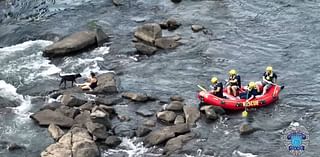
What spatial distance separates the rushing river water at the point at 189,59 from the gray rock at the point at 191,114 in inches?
11.6

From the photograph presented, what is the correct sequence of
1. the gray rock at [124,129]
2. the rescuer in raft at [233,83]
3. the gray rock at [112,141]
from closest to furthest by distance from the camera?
1. the gray rock at [112,141]
2. the gray rock at [124,129]
3. the rescuer in raft at [233,83]

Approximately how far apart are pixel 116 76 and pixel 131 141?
623cm

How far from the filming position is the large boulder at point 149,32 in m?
29.9


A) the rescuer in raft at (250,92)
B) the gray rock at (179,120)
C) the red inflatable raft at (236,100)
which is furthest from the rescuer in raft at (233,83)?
the gray rock at (179,120)

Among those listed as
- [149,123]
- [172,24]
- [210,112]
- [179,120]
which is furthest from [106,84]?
[172,24]

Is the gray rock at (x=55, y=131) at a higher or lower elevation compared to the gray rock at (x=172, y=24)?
lower

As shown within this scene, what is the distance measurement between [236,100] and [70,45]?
33.2 feet

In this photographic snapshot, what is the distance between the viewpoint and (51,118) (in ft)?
74.5

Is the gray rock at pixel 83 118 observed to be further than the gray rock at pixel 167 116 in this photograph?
No

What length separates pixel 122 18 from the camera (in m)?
34.2

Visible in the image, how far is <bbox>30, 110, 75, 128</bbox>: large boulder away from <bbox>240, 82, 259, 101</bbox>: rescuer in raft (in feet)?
23.7

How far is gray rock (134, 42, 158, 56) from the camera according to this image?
2916cm

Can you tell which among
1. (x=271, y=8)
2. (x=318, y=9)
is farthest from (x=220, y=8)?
(x=318, y=9)

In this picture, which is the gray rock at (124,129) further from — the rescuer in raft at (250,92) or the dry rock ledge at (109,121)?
the rescuer in raft at (250,92)
